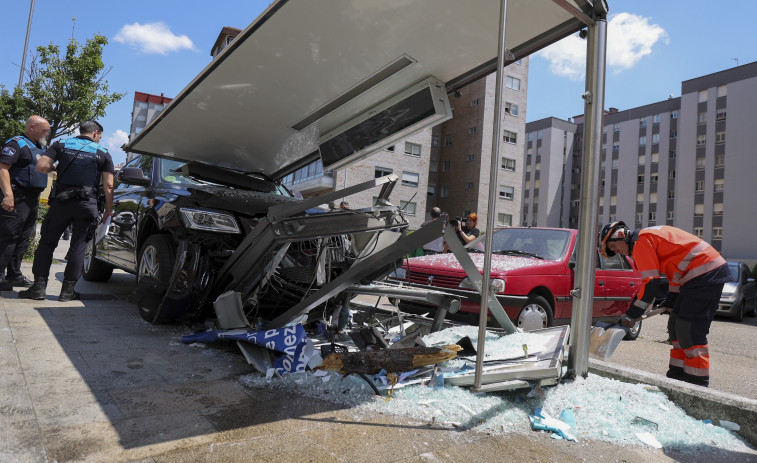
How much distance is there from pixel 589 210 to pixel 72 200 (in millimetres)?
4846

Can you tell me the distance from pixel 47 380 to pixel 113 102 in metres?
14.0

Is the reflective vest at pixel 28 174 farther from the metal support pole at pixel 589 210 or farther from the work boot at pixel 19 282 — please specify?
the metal support pole at pixel 589 210

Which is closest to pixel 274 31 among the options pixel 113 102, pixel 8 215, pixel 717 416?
pixel 717 416

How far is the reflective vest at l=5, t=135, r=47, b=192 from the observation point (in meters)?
5.43

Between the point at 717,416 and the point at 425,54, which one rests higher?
the point at 425,54

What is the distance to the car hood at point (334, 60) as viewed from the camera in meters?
3.04

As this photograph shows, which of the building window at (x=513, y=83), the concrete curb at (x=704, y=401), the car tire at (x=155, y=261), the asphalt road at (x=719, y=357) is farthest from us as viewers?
the building window at (x=513, y=83)

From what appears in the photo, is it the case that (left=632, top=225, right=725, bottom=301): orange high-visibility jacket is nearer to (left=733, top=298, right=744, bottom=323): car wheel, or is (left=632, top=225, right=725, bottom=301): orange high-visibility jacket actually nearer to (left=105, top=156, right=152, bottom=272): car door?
(left=105, top=156, right=152, bottom=272): car door

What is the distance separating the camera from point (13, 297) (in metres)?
5.18

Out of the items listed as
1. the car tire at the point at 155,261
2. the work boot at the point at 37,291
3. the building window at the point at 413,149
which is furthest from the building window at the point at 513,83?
the work boot at the point at 37,291

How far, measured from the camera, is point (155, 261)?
4.51m

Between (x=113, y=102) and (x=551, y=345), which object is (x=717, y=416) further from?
(x=113, y=102)

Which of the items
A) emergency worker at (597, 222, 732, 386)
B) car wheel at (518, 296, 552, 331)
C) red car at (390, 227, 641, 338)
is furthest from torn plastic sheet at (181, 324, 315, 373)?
car wheel at (518, 296, 552, 331)

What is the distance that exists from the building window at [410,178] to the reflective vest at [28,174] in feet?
120
